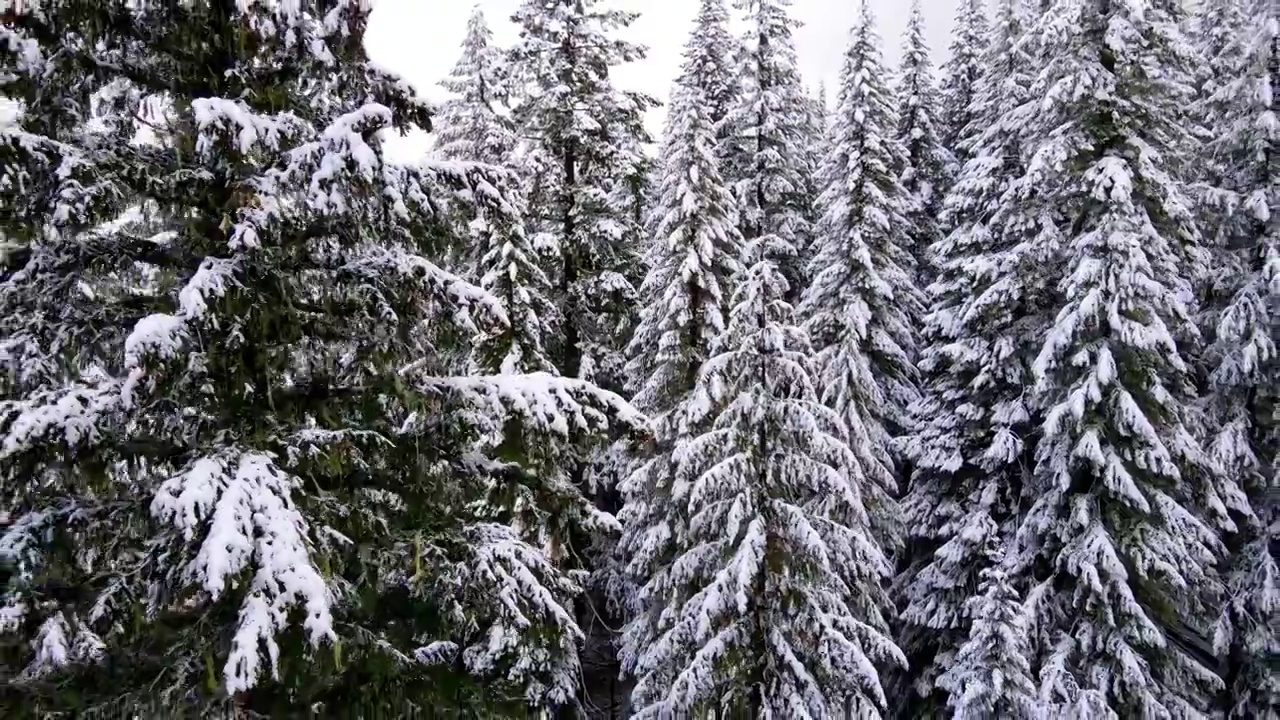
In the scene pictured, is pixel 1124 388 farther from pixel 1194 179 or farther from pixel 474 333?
pixel 474 333

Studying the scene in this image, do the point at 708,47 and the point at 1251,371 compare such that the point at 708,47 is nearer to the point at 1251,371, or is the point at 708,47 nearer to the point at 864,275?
the point at 864,275

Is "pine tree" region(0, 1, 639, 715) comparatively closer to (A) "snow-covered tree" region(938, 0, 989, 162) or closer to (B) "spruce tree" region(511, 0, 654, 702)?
(B) "spruce tree" region(511, 0, 654, 702)

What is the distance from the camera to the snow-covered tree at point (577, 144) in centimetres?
1534

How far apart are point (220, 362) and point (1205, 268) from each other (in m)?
19.1

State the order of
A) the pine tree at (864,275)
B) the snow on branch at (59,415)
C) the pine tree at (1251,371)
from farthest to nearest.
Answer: the pine tree at (864,275) → the pine tree at (1251,371) → the snow on branch at (59,415)

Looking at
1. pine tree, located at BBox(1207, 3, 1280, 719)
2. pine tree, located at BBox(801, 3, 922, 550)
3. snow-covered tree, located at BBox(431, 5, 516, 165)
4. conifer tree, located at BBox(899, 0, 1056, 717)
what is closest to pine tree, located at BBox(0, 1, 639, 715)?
snow-covered tree, located at BBox(431, 5, 516, 165)

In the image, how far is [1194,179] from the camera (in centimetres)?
1978

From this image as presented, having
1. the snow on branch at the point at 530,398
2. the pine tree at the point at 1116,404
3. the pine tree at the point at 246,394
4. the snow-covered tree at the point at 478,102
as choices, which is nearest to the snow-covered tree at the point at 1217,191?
the pine tree at the point at 1116,404

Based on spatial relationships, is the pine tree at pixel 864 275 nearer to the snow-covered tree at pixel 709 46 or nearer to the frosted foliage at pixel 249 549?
the snow-covered tree at pixel 709 46

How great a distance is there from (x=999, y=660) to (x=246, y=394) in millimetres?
13384

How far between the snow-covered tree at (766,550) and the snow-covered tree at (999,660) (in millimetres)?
2196

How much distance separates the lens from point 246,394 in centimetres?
554

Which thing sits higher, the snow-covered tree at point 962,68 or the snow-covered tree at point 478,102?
the snow-covered tree at point 962,68

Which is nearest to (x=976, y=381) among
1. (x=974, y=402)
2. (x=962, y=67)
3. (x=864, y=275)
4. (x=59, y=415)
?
(x=974, y=402)
